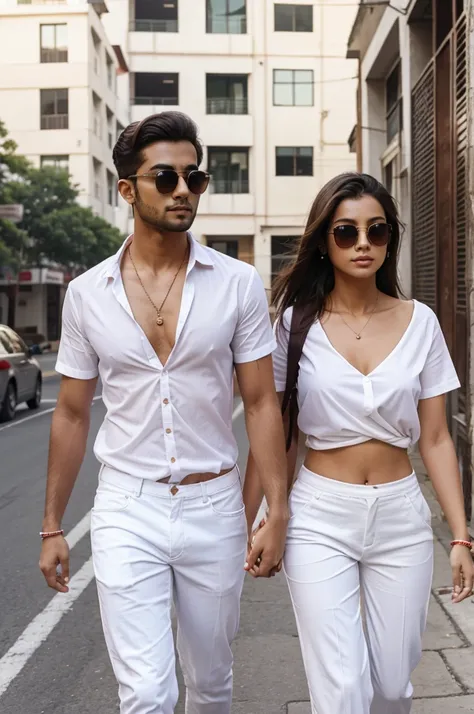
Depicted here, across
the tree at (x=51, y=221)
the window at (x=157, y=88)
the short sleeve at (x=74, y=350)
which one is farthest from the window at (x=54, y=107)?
the short sleeve at (x=74, y=350)

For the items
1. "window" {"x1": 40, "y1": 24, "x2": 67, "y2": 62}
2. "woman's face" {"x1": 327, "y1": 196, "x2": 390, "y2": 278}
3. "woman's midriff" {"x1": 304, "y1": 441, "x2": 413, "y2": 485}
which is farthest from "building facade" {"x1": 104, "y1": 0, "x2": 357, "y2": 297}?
"woman's midriff" {"x1": 304, "y1": 441, "x2": 413, "y2": 485}

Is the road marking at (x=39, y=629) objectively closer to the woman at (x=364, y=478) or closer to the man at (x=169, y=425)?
the man at (x=169, y=425)

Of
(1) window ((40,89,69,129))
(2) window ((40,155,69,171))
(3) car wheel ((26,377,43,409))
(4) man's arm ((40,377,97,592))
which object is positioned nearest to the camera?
(4) man's arm ((40,377,97,592))

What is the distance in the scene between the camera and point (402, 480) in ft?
9.76

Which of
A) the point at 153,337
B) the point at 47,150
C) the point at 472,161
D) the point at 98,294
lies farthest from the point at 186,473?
the point at 47,150

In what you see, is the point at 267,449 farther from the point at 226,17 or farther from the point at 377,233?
the point at 226,17

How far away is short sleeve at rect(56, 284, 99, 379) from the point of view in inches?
122

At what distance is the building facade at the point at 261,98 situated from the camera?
50.3 m

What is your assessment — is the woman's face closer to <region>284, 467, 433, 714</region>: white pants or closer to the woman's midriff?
the woman's midriff

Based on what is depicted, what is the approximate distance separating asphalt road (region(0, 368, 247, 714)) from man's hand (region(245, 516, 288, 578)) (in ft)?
4.94

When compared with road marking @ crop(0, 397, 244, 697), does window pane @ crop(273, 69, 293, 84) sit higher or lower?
higher

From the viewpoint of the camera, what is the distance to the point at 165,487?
293cm

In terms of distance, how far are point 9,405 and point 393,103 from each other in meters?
8.18

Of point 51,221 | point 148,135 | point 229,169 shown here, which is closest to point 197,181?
point 148,135
